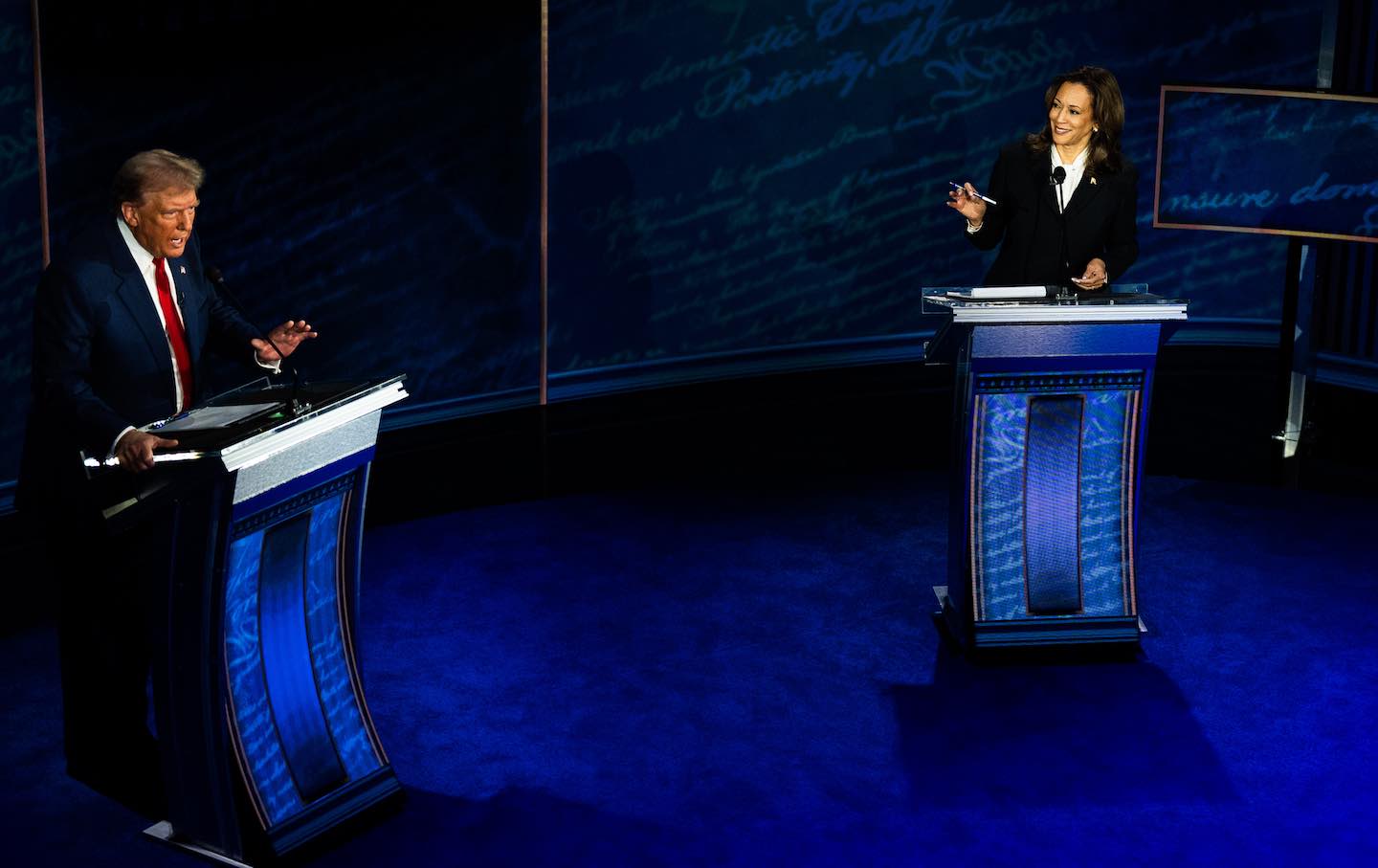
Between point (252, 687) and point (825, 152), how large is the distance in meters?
4.01

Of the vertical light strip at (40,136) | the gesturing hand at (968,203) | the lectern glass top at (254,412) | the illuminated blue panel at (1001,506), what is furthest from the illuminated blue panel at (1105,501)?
the vertical light strip at (40,136)

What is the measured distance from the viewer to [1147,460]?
6.32 m

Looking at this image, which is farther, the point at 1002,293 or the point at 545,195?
the point at 545,195

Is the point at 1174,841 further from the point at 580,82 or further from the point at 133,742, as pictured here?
the point at 580,82

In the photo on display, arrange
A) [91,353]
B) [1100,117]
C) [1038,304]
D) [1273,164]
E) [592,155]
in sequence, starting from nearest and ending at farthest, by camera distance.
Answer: [91,353]
[1038,304]
[1100,117]
[1273,164]
[592,155]

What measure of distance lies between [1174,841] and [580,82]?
11.8 ft

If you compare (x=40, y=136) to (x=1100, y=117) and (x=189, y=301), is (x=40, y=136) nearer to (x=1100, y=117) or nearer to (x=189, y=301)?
(x=189, y=301)

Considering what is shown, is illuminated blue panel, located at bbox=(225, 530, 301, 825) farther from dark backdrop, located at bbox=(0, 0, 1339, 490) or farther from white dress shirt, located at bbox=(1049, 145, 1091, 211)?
white dress shirt, located at bbox=(1049, 145, 1091, 211)

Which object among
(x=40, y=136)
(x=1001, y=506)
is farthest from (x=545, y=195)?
(x=1001, y=506)

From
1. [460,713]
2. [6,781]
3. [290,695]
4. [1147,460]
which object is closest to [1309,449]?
[1147,460]

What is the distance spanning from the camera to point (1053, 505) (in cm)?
431

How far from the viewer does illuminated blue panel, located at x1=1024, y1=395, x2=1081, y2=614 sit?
13.9 feet

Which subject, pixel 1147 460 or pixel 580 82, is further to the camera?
pixel 1147 460

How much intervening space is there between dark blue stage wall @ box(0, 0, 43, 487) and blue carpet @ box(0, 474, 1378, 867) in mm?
738
